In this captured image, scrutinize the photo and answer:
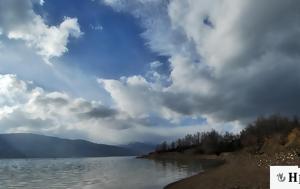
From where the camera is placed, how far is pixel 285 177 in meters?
8.93

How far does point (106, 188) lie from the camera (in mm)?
47688

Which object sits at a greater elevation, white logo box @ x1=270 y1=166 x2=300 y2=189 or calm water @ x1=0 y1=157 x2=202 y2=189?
white logo box @ x1=270 y1=166 x2=300 y2=189

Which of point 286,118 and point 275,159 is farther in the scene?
point 286,118

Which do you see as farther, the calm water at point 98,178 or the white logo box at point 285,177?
the calm water at point 98,178

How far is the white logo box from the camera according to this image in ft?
28.7

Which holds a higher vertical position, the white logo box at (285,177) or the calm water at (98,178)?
the white logo box at (285,177)

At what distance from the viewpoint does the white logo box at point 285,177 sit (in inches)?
344

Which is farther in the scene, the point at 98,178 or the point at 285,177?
the point at 98,178

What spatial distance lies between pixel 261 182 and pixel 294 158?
1642 cm

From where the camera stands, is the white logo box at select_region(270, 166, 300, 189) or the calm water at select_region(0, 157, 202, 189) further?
the calm water at select_region(0, 157, 202, 189)

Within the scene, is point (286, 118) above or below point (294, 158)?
above

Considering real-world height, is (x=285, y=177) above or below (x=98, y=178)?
above

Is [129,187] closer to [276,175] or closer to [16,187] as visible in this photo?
[16,187]

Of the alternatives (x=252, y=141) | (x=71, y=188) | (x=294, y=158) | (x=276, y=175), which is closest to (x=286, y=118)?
(x=252, y=141)
